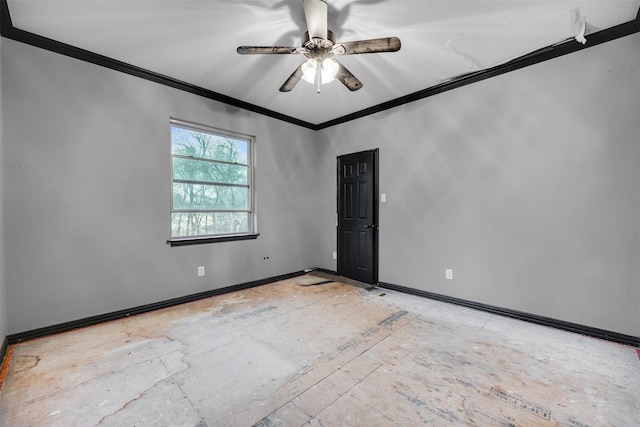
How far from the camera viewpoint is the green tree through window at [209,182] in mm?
3523

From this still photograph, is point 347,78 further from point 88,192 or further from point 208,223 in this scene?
point 88,192

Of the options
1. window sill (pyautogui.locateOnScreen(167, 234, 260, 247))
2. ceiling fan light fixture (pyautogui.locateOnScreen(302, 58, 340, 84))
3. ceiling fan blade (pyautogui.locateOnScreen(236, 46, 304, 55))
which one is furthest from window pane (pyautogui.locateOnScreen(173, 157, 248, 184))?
ceiling fan light fixture (pyautogui.locateOnScreen(302, 58, 340, 84))

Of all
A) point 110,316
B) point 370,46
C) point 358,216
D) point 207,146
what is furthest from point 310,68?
point 110,316

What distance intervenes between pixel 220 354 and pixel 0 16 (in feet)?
10.5

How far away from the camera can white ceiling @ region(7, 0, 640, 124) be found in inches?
84.4

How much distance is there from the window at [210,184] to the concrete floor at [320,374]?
118cm

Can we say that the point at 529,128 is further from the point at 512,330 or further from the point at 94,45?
the point at 94,45

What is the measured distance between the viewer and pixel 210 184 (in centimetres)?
379

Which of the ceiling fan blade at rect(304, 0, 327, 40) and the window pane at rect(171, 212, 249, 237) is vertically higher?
the ceiling fan blade at rect(304, 0, 327, 40)

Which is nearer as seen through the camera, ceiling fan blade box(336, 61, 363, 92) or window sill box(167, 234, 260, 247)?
ceiling fan blade box(336, 61, 363, 92)

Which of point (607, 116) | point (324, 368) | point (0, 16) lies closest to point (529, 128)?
point (607, 116)

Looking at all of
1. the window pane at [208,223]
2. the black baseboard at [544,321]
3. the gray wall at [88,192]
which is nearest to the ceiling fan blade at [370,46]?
the gray wall at [88,192]

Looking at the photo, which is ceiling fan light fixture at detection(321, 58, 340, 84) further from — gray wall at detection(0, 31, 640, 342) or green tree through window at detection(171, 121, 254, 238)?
green tree through window at detection(171, 121, 254, 238)

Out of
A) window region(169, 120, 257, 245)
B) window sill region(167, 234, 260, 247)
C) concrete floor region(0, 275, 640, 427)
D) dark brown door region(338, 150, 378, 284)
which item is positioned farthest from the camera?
dark brown door region(338, 150, 378, 284)
